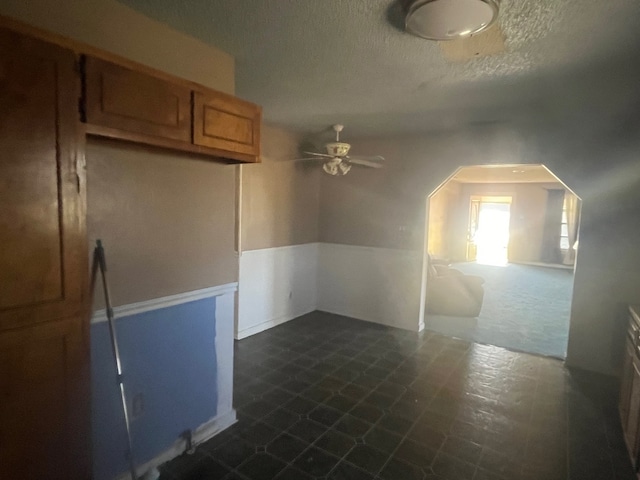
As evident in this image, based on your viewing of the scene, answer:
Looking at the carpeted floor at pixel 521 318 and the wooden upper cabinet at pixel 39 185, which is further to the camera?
the carpeted floor at pixel 521 318

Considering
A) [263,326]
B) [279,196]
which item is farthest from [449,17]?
[263,326]


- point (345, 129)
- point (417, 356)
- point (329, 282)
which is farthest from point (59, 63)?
point (329, 282)

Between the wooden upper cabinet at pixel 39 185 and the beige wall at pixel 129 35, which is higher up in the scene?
the beige wall at pixel 129 35

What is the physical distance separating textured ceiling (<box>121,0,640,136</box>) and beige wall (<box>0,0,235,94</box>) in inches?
3.0

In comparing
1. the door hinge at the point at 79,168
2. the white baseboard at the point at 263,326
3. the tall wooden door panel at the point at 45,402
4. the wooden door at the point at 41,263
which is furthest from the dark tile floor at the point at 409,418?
the door hinge at the point at 79,168

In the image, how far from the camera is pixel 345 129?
4.18 metres

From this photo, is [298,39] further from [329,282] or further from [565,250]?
[565,250]

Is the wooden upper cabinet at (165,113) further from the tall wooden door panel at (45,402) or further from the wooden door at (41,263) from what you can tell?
the tall wooden door panel at (45,402)

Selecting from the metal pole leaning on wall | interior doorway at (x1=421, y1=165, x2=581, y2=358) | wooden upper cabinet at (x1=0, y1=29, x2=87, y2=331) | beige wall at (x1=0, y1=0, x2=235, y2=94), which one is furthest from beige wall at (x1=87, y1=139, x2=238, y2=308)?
interior doorway at (x1=421, y1=165, x2=581, y2=358)

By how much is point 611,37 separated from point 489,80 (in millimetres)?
741

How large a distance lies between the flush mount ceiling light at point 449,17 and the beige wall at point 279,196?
2563mm

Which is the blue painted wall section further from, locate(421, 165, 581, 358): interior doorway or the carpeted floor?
the carpeted floor

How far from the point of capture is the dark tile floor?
2.11 m

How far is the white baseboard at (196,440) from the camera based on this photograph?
1.98 metres
